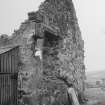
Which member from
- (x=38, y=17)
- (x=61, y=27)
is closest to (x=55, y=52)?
(x=61, y=27)

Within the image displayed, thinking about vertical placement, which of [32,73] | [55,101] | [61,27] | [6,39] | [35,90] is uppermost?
[61,27]

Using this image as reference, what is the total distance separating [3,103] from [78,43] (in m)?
5.94

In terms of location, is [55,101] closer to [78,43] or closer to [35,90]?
[35,90]

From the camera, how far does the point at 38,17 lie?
7523mm

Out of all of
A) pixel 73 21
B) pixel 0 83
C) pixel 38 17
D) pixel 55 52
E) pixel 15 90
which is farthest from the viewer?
pixel 73 21

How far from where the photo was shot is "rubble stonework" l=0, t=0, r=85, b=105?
695cm

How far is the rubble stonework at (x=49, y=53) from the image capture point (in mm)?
6945

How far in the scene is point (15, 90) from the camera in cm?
675

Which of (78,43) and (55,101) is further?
(78,43)

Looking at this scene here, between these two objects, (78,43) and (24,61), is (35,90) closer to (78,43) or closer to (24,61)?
(24,61)

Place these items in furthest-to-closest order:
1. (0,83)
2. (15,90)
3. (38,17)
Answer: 1. (38,17)
2. (15,90)
3. (0,83)

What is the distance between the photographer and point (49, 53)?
8.59m

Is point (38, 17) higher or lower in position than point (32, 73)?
higher

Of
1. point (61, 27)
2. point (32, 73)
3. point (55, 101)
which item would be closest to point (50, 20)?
point (61, 27)
